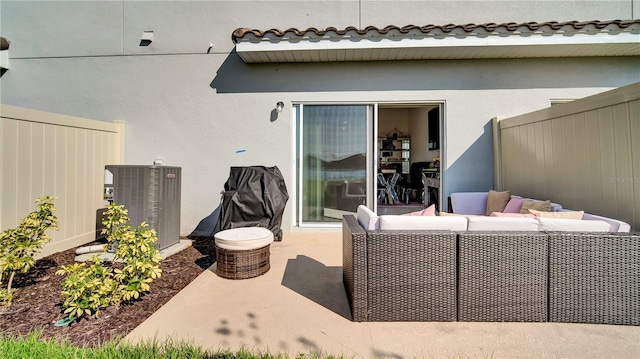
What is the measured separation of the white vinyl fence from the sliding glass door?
10.8 ft

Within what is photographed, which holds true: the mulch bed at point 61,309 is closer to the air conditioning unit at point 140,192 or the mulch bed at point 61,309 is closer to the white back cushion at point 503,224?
the air conditioning unit at point 140,192

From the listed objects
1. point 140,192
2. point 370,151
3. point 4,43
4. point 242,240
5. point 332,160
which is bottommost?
point 242,240

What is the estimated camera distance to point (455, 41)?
4266 millimetres

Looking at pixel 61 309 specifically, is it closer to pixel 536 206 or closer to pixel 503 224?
pixel 503 224

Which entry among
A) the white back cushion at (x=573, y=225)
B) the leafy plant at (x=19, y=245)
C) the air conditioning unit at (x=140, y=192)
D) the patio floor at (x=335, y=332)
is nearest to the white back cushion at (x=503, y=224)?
the white back cushion at (x=573, y=225)

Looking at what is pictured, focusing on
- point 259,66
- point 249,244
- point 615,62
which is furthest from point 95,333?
point 615,62

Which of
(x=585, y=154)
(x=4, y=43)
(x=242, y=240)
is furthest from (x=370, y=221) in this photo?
(x=4, y=43)

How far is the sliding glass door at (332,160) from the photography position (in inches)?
199

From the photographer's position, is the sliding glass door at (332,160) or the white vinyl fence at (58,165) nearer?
the white vinyl fence at (58,165)

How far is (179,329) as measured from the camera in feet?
6.83

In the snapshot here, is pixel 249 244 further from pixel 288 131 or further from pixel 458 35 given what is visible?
pixel 458 35

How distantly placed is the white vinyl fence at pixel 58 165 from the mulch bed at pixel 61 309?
68 cm

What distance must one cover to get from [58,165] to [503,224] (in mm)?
5406

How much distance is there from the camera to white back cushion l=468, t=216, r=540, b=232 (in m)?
2.24
